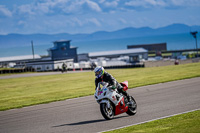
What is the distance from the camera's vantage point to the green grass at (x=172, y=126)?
8591 mm

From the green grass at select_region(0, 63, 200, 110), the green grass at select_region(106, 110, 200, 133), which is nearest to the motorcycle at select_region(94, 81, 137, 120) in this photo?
the green grass at select_region(106, 110, 200, 133)

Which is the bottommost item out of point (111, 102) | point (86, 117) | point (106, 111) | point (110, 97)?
point (86, 117)

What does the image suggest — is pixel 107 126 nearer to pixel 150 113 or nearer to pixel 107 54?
pixel 150 113

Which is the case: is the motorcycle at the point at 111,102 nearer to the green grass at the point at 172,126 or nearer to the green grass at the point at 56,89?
the green grass at the point at 172,126

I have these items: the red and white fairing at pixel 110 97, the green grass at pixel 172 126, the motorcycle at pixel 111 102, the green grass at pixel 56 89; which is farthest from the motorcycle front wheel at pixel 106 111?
the green grass at pixel 56 89

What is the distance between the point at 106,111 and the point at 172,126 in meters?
2.76

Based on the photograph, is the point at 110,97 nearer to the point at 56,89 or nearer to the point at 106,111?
the point at 106,111

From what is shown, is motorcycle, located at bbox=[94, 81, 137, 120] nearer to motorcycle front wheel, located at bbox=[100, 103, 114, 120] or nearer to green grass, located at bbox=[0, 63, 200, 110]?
motorcycle front wheel, located at bbox=[100, 103, 114, 120]

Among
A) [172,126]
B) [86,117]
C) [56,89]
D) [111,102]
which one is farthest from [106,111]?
[56,89]

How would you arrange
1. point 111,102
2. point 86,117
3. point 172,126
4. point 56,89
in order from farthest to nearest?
1. point 56,89
2. point 86,117
3. point 111,102
4. point 172,126

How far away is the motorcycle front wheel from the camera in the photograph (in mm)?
11211

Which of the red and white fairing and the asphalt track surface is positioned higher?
the red and white fairing

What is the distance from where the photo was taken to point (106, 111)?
448 inches

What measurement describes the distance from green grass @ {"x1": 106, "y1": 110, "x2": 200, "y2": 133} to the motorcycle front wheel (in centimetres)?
160
